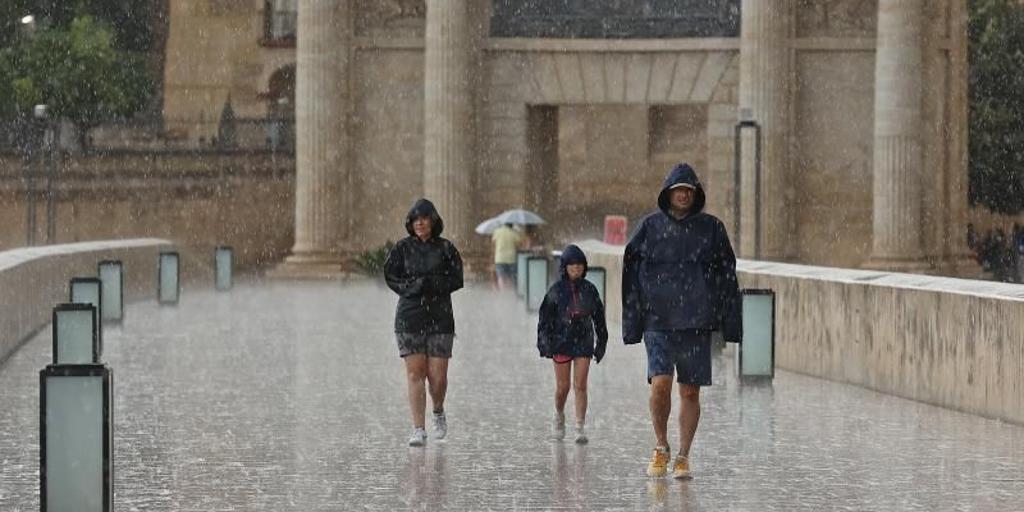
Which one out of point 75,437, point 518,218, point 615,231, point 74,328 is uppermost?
point 518,218

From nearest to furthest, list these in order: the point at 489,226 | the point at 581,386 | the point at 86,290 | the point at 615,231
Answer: the point at 581,386 → the point at 86,290 → the point at 489,226 → the point at 615,231

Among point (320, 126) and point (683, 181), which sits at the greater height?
point (320, 126)

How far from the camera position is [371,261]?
4581 cm

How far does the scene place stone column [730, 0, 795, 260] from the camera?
45656 mm

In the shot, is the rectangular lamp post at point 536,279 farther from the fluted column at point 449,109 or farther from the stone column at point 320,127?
the stone column at point 320,127

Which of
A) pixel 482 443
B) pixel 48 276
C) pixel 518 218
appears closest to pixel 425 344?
pixel 482 443

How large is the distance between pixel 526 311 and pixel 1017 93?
44143mm

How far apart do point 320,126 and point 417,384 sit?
1227 inches

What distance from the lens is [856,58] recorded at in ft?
153

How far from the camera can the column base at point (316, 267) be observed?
4600 cm

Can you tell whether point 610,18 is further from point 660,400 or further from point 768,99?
point 660,400

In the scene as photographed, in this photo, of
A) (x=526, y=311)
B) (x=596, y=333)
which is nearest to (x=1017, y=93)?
(x=526, y=311)

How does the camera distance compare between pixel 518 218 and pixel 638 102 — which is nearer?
pixel 518 218

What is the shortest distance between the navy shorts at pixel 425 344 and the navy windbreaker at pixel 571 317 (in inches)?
26.4
